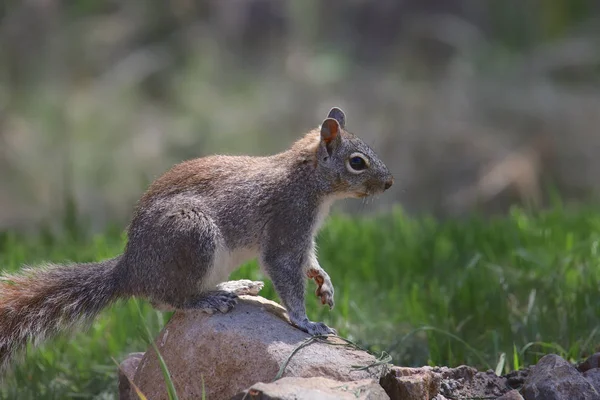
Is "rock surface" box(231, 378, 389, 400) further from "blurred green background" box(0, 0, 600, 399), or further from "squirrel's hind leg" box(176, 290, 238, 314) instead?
"blurred green background" box(0, 0, 600, 399)

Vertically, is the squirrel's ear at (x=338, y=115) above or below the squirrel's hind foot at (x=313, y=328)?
above

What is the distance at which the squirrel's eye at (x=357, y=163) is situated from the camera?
16.2ft

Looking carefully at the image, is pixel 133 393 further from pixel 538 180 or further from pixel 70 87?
pixel 70 87

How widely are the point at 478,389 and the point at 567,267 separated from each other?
2.22 m

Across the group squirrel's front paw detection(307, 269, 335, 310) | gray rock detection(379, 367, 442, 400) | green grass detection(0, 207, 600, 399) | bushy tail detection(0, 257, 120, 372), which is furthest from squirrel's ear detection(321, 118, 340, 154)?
gray rock detection(379, 367, 442, 400)

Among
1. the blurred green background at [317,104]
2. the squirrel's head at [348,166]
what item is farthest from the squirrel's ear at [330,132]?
the blurred green background at [317,104]

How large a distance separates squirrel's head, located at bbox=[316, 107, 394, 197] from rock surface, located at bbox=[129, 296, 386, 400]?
858 millimetres

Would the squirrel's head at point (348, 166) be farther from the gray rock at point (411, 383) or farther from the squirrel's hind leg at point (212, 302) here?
the gray rock at point (411, 383)

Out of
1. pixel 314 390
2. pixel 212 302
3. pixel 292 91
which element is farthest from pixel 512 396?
pixel 292 91

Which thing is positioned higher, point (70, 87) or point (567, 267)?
point (70, 87)

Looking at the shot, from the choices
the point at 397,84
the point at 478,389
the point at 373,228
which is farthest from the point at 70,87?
the point at 478,389

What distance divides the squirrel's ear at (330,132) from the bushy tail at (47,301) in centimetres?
125

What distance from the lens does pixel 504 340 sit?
17.9 feet

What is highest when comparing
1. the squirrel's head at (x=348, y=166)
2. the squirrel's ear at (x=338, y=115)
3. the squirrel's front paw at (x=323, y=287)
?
the squirrel's ear at (x=338, y=115)
